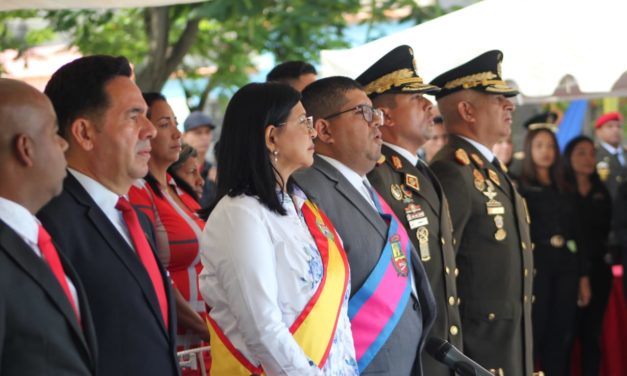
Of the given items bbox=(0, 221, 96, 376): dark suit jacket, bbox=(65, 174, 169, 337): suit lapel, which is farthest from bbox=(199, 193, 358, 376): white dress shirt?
bbox=(0, 221, 96, 376): dark suit jacket

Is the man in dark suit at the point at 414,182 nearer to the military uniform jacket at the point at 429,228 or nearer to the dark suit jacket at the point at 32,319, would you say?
the military uniform jacket at the point at 429,228

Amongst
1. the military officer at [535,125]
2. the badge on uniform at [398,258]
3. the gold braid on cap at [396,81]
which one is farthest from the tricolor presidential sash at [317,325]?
the military officer at [535,125]

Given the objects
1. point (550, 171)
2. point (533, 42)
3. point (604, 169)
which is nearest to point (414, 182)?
point (533, 42)

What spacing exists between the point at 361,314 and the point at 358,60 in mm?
3216

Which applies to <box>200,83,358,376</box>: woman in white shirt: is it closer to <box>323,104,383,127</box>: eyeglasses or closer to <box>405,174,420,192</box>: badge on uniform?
<box>323,104,383,127</box>: eyeglasses

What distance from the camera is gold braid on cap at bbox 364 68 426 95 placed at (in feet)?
15.2

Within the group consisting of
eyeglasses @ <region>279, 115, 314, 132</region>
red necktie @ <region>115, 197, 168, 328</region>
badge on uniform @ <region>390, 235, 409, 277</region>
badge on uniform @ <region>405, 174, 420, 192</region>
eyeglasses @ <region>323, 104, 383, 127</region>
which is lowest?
badge on uniform @ <region>390, 235, 409, 277</region>

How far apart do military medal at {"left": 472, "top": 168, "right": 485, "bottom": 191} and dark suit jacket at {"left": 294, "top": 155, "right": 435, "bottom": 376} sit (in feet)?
3.49

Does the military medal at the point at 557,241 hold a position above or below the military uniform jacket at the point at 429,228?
below

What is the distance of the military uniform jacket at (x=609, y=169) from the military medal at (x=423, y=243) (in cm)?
557

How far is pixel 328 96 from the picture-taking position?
4.08m

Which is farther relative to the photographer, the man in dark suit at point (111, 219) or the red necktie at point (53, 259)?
the man in dark suit at point (111, 219)

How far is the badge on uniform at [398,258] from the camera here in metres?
3.82

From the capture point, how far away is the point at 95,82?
2.96 m
